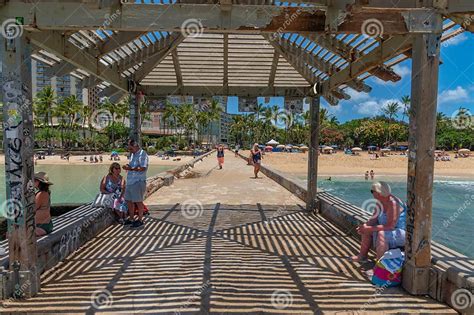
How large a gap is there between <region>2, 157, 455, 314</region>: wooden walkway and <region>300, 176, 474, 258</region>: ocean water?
925 cm

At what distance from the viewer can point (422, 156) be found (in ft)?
12.4

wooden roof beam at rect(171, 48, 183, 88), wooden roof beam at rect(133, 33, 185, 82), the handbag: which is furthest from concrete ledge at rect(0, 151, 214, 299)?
wooden roof beam at rect(171, 48, 183, 88)

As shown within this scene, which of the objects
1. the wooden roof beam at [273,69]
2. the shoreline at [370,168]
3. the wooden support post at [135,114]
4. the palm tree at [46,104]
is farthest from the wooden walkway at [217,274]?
the palm tree at [46,104]

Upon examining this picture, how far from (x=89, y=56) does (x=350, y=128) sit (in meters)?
109

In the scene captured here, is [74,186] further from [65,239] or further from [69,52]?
[69,52]

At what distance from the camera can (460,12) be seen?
3.55 m

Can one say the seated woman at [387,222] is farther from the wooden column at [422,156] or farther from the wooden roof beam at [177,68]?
the wooden roof beam at [177,68]

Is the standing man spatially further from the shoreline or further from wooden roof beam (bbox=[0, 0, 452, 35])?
the shoreline

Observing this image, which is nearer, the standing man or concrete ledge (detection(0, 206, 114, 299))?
concrete ledge (detection(0, 206, 114, 299))

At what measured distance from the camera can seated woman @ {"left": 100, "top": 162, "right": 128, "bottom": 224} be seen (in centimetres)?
684

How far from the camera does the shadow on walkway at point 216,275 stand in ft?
11.1

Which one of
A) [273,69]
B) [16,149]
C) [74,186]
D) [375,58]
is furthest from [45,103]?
[375,58]

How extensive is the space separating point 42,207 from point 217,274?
8.60ft

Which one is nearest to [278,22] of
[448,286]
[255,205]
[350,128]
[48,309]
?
[448,286]
